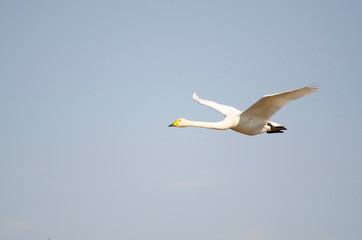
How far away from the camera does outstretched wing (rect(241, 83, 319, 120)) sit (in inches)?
778

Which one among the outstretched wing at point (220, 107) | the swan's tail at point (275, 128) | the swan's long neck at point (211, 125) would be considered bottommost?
the swan's tail at point (275, 128)

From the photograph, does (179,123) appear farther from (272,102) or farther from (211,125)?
(272,102)

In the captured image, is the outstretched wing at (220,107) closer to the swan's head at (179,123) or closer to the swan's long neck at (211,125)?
the swan's long neck at (211,125)

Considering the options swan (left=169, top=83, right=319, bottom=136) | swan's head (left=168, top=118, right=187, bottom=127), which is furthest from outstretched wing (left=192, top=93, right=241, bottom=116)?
swan's head (left=168, top=118, right=187, bottom=127)

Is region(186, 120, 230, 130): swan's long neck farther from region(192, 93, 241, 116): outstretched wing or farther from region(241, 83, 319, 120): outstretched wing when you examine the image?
region(192, 93, 241, 116): outstretched wing

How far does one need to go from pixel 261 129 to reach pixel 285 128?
4.93ft

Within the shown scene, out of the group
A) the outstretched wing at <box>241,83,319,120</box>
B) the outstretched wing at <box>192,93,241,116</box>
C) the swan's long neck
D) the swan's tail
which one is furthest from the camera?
the outstretched wing at <box>192,93,241,116</box>

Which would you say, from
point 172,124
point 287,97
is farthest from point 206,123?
point 287,97

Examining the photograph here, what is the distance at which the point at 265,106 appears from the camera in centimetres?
2117

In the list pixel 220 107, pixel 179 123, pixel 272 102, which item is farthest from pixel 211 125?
pixel 220 107

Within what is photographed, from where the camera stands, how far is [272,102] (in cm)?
2088

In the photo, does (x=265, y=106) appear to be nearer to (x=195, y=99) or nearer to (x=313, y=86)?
(x=313, y=86)

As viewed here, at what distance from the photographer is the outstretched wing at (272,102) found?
19.8 meters

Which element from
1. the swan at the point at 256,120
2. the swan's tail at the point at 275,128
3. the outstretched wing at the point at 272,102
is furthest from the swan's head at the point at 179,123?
the swan's tail at the point at 275,128
